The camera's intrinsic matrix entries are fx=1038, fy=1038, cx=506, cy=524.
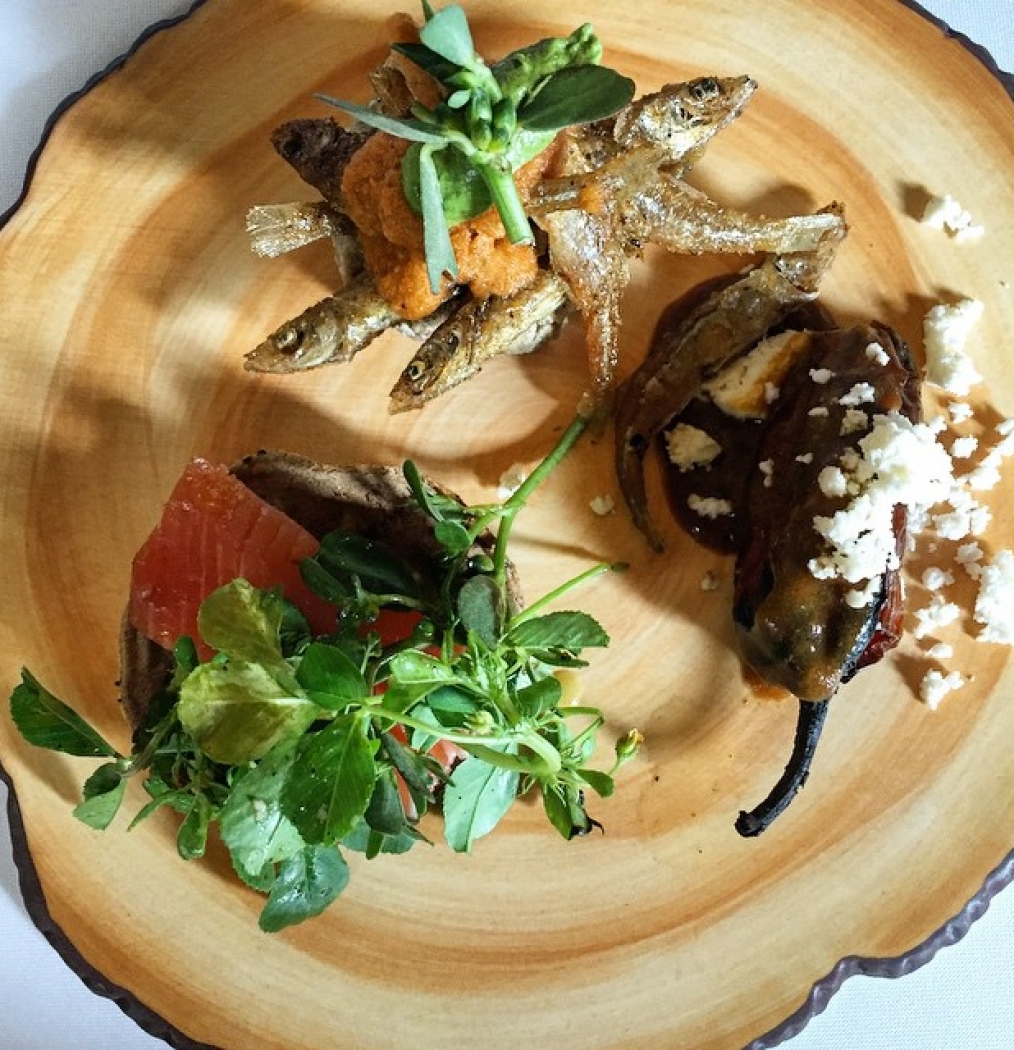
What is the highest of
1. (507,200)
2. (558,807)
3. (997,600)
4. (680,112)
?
(680,112)

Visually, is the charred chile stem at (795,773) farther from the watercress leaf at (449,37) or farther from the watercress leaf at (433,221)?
the watercress leaf at (449,37)

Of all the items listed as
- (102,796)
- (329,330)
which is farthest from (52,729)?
(329,330)

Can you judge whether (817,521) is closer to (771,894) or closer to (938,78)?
(771,894)

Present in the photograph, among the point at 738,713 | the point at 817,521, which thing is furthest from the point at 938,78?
the point at 738,713

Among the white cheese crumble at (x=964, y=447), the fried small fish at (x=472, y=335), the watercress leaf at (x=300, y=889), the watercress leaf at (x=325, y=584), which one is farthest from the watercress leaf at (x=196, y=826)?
the white cheese crumble at (x=964, y=447)

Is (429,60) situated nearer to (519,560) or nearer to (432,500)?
(432,500)

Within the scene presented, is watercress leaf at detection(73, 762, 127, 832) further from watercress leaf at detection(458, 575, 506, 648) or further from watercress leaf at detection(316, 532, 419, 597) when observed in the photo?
watercress leaf at detection(458, 575, 506, 648)
